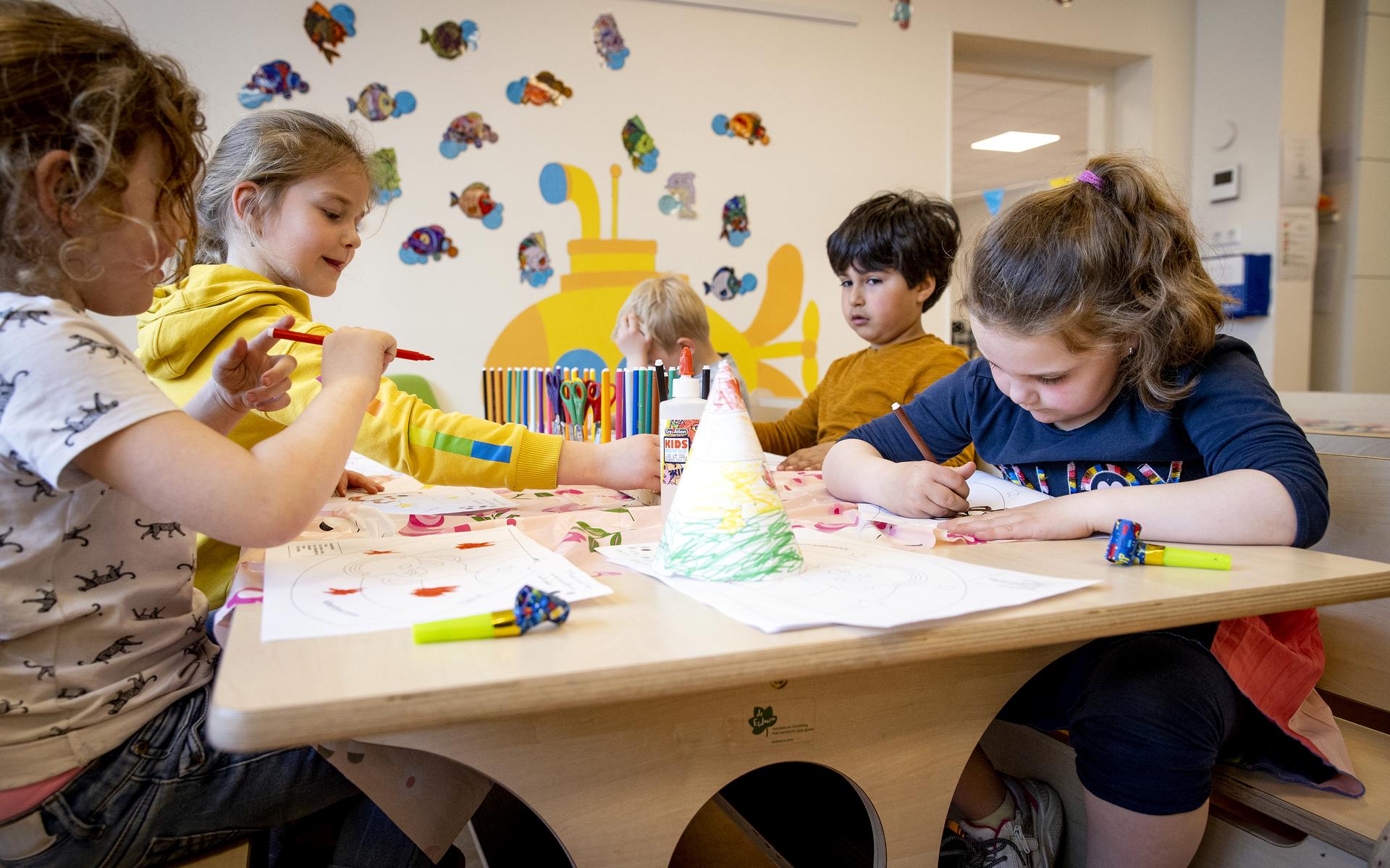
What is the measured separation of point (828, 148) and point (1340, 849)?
116 inches

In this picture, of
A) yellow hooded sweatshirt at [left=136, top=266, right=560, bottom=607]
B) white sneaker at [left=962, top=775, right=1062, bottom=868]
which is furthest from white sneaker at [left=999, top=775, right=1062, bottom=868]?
yellow hooded sweatshirt at [left=136, top=266, right=560, bottom=607]

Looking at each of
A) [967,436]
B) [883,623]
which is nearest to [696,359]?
[967,436]

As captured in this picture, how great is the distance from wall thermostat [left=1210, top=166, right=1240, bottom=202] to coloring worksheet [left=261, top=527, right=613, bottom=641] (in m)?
3.73

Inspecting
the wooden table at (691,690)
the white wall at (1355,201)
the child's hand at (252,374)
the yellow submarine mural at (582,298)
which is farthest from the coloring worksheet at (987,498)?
the white wall at (1355,201)

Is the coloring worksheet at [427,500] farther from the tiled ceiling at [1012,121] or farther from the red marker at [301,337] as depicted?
the tiled ceiling at [1012,121]

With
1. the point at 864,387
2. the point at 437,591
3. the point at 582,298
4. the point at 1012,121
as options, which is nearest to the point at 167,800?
the point at 437,591

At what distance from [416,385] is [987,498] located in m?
2.24

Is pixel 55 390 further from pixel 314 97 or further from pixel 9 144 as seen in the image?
pixel 314 97

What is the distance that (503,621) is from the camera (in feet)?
1.67

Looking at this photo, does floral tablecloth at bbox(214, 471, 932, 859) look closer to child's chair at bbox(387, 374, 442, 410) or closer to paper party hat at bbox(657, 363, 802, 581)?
paper party hat at bbox(657, 363, 802, 581)

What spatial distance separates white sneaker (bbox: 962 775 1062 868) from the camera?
3.07ft

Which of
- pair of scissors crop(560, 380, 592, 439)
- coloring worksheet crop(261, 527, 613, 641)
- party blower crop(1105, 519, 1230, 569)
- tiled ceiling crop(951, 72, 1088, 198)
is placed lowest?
party blower crop(1105, 519, 1230, 569)

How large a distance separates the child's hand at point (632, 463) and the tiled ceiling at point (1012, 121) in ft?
11.8

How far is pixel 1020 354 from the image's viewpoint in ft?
3.09
